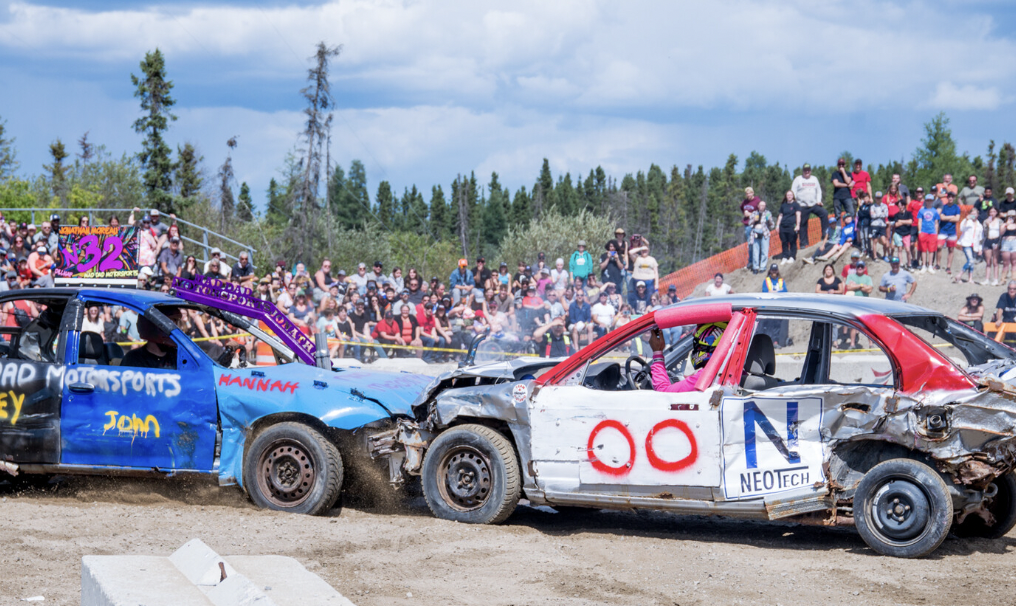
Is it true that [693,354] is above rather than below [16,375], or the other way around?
above

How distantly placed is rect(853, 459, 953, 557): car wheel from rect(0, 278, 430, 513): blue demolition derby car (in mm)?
3456

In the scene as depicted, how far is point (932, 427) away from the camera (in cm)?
599

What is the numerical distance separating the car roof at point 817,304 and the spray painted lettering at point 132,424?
4.18 m

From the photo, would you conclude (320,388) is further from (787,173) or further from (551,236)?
(787,173)

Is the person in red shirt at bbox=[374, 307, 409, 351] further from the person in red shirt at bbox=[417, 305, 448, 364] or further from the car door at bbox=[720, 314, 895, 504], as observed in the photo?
the car door at bbox=[720, 314, 895, 504]

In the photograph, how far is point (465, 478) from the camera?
23.6 feet

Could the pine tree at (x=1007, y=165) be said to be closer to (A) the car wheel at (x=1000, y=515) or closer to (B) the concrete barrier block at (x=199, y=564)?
(A) the car wheel at (x=1000, y=515)

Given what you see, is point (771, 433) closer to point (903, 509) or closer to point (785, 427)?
point (785, 427)

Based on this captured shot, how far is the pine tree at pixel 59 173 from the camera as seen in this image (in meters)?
73.8

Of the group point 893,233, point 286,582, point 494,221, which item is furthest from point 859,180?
point 494,221

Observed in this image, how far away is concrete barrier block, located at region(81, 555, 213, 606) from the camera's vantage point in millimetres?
3787

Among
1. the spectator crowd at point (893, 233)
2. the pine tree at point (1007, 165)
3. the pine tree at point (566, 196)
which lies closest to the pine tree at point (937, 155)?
the pine tree at point (1007, 165)

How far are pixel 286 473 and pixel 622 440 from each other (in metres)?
2.67

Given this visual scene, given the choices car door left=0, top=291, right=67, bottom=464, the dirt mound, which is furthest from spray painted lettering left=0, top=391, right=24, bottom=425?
the dirt mound
